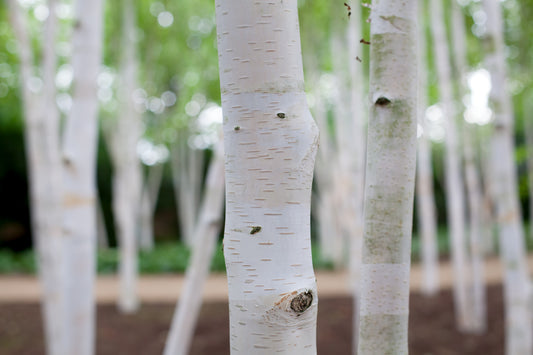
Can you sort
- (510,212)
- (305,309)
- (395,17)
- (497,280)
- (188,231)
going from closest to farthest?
(305,309) → (395,17) → (510,212) → (497,280) → (188,231)

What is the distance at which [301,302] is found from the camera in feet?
3.76

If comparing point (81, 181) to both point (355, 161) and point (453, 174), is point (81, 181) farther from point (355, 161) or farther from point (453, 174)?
point (453, 174)

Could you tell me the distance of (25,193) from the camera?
18.0 m

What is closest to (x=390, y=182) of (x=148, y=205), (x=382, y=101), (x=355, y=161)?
(x=382, y=101)

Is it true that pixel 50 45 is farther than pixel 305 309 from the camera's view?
Yes

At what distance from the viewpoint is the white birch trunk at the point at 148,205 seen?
1861 centimetres

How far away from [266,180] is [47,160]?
4.09m

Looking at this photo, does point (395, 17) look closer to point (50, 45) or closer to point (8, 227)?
point (50, 45)

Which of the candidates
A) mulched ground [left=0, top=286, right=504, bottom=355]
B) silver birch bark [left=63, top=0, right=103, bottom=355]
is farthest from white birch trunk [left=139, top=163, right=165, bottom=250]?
silver birch bark [left=63, top=0, right=103, bottom=355]

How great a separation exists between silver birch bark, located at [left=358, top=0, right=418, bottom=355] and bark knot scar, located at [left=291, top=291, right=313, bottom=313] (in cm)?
31

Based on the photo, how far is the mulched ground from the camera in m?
6.16

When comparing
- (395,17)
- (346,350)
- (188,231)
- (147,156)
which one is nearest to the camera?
(395,17)

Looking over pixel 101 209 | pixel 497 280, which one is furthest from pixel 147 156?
pixel 497 280

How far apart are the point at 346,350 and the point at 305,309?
542 cm
